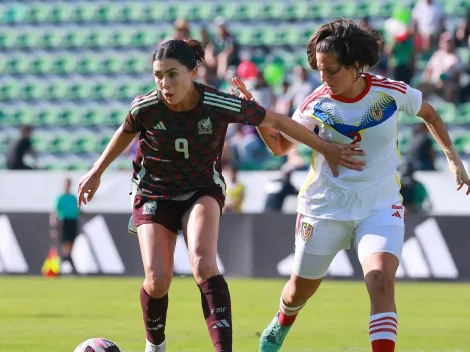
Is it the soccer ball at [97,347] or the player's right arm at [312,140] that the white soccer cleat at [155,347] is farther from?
the player's right arm at [312,140]

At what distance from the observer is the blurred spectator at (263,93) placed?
1948cm

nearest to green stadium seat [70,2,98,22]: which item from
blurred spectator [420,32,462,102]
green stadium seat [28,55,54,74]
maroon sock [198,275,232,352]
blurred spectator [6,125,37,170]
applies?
green stadium seat [28,55,54,74]

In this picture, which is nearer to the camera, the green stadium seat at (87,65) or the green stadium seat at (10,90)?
the green stadium seat at (87,65)

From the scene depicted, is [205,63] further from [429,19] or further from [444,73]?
[444,73]

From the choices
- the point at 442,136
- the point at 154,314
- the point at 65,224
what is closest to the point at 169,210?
the point at 154,314

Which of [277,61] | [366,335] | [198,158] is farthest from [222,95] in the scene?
[277,61]

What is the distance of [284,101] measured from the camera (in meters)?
19.6

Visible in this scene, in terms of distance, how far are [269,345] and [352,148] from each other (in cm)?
160

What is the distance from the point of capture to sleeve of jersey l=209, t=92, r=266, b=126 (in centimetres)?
700

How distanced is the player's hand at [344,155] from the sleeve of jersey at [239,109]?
0.48m

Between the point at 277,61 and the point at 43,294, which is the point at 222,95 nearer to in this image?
the point at 43,294

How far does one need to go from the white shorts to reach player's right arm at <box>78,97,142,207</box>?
4.08 feet

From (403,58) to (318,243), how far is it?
13.4 metres

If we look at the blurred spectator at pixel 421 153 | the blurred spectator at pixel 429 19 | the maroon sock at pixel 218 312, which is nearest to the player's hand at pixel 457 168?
the maroon sock at pixel 218 312
